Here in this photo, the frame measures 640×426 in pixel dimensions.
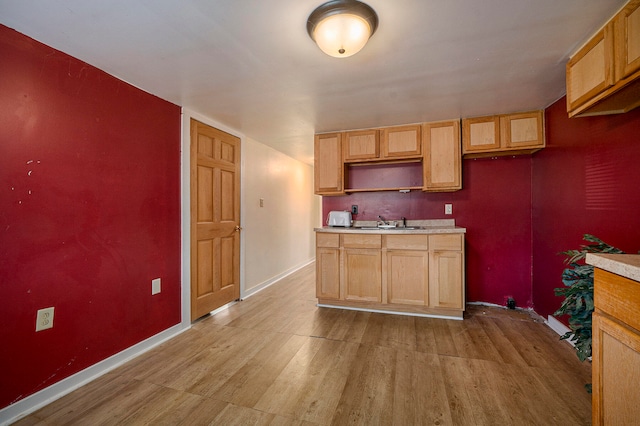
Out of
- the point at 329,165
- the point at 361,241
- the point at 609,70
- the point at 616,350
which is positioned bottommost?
the point at 616,350

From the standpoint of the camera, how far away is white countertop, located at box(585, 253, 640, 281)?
846 millimetres

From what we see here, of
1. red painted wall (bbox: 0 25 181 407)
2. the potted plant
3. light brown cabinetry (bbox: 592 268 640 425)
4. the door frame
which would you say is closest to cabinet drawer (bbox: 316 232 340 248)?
the door frame

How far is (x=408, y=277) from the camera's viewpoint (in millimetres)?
2840

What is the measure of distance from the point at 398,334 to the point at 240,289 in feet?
6.57

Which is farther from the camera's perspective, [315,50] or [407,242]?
[407,242]

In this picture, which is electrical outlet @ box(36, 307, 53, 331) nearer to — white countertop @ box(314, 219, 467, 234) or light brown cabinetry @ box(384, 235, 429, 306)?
white countertop @ box(314, 219, 467, 234)

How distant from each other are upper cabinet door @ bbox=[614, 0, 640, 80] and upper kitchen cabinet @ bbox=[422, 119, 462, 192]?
1.57m

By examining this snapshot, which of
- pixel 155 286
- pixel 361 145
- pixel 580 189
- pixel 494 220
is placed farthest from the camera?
pixel 361 145

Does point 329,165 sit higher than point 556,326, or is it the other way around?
point 329,165

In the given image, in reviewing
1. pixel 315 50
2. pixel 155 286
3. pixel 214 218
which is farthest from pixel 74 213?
pixel 315 50

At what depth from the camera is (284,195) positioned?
4590 mm

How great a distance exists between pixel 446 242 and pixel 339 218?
1.30m

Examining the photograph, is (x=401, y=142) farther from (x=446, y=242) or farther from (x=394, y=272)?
(x=394, y=272)

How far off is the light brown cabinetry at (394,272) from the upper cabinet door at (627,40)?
1.70 m
